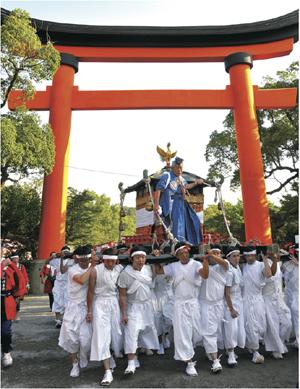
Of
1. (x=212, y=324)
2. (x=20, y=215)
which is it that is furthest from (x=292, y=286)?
(x=20, y=215)

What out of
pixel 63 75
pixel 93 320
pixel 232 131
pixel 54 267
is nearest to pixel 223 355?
pixel 93 320

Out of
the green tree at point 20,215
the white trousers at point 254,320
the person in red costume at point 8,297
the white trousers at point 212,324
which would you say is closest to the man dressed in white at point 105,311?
the white trousers at point 212,324

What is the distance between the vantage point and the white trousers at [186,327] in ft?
12.9

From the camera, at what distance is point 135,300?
13.6ft

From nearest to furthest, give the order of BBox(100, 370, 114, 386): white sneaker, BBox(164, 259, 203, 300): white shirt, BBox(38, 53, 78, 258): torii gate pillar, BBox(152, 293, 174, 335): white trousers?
1. BBox(100, 370, 114, 386): white sneaker
2. BBox(164, 259, 203, 300): white shirt
3. BBox(152, 293, 174, 335): white trousers
4. BBox(38, 53, 78, 258): torii gate pillar

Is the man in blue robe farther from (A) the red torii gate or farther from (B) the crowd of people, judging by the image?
(A) the red torii gate

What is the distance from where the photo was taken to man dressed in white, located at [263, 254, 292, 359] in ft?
14.3

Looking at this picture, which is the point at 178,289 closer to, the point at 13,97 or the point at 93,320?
the point at 93,320

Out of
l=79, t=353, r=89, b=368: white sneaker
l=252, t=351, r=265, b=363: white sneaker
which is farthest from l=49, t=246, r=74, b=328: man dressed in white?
l=252, t=351, r=265, b=363: white sneaker

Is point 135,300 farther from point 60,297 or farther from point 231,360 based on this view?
point 60,297

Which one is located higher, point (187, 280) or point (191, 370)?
point (187, 280)

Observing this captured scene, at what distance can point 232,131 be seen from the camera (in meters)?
17.1

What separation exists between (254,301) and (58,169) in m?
9.75

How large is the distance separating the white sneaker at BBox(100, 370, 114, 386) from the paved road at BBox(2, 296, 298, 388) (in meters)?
0.05
